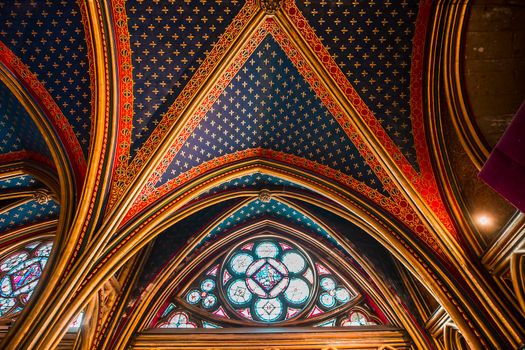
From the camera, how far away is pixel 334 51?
323 inches

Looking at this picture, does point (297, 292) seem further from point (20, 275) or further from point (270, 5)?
point (20, 275)

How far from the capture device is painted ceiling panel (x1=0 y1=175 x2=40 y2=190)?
9414mm

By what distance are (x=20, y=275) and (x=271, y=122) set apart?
8.34 meters

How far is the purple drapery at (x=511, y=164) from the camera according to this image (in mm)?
3293

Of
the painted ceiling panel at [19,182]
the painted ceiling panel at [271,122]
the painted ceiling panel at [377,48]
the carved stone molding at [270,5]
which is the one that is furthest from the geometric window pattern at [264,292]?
the carved stone molding at [270,5]

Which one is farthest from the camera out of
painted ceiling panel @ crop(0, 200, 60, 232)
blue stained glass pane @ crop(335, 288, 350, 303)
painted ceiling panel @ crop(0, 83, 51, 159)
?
blue stained glass pane @ crop(335, 288, 350, 303)

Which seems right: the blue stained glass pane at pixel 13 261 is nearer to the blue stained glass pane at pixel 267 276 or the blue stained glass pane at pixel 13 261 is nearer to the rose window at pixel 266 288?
the rose window at pixel 266 288

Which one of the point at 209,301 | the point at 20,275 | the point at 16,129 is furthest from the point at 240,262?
the point at 16,129

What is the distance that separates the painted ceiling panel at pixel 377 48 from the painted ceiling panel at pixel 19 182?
8052 mm

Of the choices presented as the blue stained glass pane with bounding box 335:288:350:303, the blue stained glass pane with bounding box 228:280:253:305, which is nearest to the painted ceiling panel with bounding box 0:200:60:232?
the blue stained glass pane with bounding box 228:280:253:305

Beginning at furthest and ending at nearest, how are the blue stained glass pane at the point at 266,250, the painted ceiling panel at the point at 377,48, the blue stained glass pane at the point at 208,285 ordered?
1. the blue stained glass pane at the point at 266,250
2. the blue stained glass pane at the point at 208,285
3. the painted ceiling panel at the point at 377,48

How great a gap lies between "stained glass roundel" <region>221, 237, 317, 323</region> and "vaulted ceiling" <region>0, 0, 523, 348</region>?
2224mm

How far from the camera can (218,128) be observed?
9.02m

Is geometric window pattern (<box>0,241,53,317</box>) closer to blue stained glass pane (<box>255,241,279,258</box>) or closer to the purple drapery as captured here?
blue stained glass pane (<box>255,241,279,258</box>)
